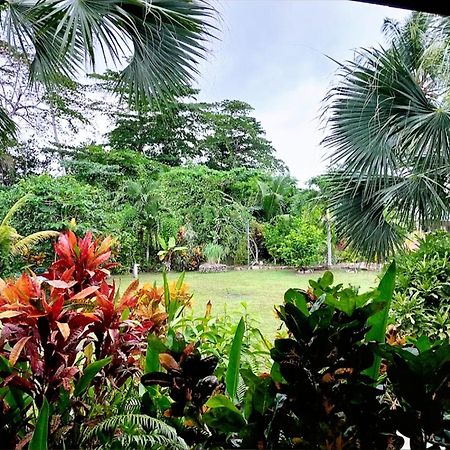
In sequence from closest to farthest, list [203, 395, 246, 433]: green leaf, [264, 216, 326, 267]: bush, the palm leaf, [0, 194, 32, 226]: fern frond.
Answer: [203, 395, 246, 433]: green leaf < the palm leaf < [0, 194, 32, 226]: fern frond < [264, 216, 326, 267]: bush

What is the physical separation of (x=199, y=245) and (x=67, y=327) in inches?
91.7

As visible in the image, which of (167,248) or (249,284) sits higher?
(167,248)

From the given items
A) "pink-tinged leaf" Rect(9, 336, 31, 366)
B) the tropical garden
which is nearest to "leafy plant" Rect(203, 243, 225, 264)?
the tropical garden

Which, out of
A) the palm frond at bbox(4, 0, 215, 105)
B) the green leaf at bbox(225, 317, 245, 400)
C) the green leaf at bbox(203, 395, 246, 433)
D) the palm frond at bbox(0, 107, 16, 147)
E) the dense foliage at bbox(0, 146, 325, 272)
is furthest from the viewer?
the dense foliage at bbox(0, 146, 325, 272)

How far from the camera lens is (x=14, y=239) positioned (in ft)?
8.20

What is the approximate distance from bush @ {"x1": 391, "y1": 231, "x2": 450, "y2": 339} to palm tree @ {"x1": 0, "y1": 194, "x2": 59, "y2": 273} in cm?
190

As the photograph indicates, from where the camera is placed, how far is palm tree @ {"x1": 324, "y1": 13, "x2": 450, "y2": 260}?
7.06 ft

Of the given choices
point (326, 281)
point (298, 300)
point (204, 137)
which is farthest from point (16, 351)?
point (204, 137)

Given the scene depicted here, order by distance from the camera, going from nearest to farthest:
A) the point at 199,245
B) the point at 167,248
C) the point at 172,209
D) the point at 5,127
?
the point at 167,248 → the point at 5,127 → the point at 199,245 → the point at 172,209

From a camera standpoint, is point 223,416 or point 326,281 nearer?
point 223,416

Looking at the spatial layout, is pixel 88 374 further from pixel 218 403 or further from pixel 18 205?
pixel 18 205

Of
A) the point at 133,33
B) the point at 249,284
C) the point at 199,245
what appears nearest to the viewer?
the point at 133,33

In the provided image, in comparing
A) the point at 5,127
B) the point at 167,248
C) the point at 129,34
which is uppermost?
the point at 129,34

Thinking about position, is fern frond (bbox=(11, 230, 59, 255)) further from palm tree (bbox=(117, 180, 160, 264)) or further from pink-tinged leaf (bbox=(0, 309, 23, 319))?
pink-tinged leaf (bbox=(0, 309, 23, 319))
